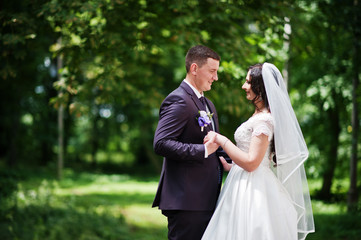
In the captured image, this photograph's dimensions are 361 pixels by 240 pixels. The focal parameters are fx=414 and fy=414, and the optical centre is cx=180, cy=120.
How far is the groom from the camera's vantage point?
10.4ft

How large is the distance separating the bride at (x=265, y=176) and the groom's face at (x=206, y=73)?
308 mm

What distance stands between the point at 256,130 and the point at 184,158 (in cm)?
61

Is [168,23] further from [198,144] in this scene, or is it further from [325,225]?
[325,225]

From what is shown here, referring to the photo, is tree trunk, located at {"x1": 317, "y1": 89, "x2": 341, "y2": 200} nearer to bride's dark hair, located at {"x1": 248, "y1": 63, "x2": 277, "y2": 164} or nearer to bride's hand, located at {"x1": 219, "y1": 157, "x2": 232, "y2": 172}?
bride's hand, located at {"x1": 219, "y1": 157, "x2": 232, "y2": 172}

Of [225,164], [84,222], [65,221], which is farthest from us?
[84,222]

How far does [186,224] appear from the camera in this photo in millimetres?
3316

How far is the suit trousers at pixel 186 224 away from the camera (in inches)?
130

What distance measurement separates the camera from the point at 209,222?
11.0 ft

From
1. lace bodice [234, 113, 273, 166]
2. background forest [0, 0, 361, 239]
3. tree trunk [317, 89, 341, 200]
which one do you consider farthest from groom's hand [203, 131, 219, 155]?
tree trunk [317, 89, 341, 200]

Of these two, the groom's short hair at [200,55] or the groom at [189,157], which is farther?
the groom's short hair at [200,55]

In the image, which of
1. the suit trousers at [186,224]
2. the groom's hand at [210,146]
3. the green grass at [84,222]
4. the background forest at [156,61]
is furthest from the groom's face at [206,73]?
the green grass at [84,222]

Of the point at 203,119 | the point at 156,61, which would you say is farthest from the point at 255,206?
the point at 156,61

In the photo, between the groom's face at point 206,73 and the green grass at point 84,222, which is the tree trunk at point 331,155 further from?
the groom's face at point 206,73

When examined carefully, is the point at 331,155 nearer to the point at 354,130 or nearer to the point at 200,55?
the point at 354,130
